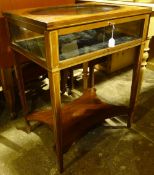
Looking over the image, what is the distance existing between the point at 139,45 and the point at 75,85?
864 mm

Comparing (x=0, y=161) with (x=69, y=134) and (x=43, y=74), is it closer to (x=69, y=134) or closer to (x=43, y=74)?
(x=69, y=134)

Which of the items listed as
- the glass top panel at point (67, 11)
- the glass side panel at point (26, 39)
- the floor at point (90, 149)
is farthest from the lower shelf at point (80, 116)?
the glass top panel at point (67, 11)

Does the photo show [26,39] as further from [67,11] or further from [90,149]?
[90,149]

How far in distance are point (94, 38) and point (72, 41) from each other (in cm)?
11

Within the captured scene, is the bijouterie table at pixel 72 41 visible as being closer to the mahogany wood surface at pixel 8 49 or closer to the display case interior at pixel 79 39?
the display case interior at pixel 79 39

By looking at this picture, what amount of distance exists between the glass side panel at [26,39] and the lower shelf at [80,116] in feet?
1.39

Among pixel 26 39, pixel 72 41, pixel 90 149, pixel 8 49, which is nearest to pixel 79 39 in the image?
pixel 72 41

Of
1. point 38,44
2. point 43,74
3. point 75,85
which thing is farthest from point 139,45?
point 75,85

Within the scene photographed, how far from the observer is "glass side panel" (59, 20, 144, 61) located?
843 millimetres

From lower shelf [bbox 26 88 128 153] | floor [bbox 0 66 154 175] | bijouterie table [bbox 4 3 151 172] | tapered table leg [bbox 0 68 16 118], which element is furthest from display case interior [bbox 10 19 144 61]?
floor [bbox 0 66 154 175]

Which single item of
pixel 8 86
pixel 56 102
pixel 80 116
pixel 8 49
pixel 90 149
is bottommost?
pixel 90 149

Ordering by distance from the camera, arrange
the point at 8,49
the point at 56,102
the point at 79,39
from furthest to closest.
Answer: the point at 8,49 → the point at 79,39 → the point at 56,102

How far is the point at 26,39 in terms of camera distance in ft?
3.27

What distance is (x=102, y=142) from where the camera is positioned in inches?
48.1
